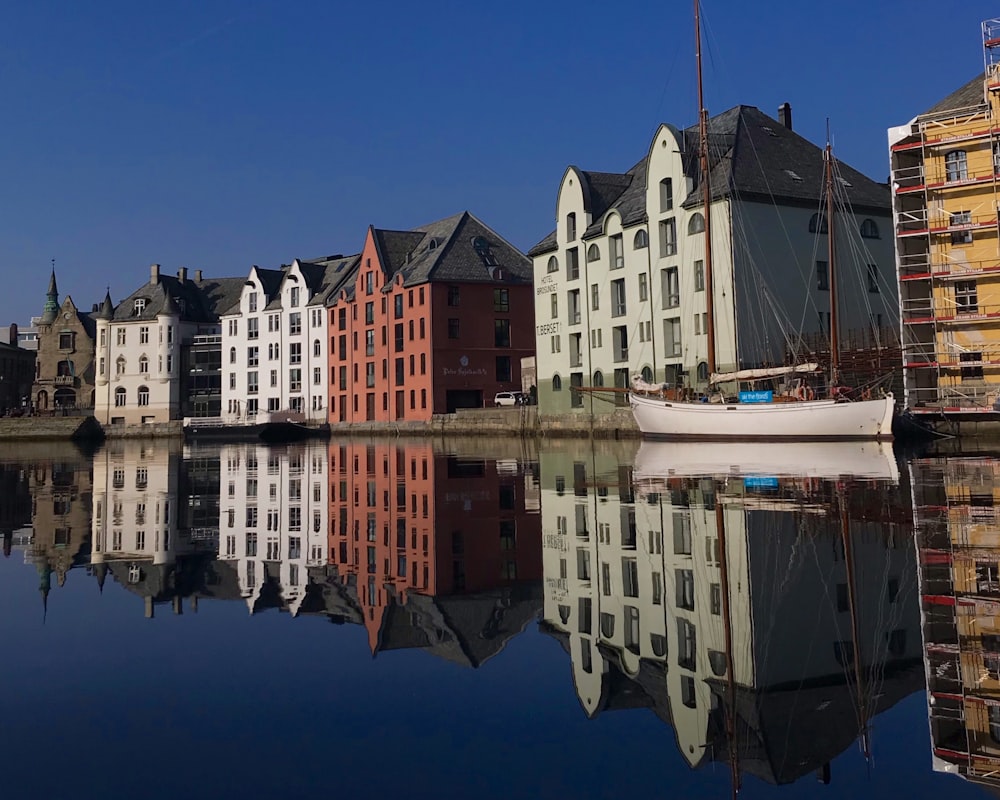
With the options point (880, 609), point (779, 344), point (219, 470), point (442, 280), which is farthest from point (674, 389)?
point (880, 609)

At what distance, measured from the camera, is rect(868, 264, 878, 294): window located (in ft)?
167

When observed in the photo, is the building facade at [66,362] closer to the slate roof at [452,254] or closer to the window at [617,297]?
the slate roof at [452,254]

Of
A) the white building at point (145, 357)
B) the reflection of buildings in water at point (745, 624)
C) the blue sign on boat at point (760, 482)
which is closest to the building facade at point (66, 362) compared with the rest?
the white building at point (145, 357)

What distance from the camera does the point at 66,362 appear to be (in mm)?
104875

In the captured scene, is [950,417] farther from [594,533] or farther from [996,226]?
[594,533]

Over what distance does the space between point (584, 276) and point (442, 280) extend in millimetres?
15481

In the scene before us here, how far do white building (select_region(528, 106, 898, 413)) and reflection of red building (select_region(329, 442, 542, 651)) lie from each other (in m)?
30.2

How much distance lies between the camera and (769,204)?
156 feet

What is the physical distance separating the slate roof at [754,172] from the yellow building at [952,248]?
334 inches

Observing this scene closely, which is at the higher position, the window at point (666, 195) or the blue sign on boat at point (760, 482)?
the window at point (666, 195)

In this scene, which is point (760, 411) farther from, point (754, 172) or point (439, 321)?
point (439, 321)

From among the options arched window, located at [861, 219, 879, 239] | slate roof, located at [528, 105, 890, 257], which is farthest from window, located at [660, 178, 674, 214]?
arched window, located at [861, 219, 879, 239]

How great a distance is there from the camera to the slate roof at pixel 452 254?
229 feet

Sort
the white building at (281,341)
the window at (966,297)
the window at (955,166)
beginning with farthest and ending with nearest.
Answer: the white building at (281,341) → the window at (955,166) → the window at (966,297)
